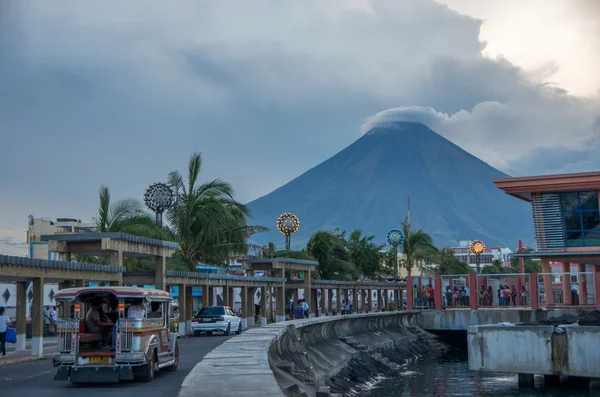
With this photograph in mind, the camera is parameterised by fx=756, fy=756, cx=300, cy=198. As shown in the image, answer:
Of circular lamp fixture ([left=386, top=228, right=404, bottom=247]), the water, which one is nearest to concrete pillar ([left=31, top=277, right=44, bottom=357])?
the water

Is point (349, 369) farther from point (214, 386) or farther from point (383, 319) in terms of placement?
point (214, 386)

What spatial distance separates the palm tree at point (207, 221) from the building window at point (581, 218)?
18163 millimetres

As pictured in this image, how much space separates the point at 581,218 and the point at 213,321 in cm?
2187

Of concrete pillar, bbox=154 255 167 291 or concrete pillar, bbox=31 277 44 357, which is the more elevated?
concrete pillar, bbox=154 255 167 291

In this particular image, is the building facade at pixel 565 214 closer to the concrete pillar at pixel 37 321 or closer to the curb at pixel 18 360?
the concrete pillar at pixel 37 321

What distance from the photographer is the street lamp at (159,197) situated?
139 ft

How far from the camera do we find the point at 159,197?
42.6 meters

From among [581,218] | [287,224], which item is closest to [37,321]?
[581,218]

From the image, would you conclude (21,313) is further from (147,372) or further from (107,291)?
(147,372)

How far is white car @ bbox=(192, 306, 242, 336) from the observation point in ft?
120

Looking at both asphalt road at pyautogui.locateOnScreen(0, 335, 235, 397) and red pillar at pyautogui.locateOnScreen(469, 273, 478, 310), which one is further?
red pillar at pyautogui.locateOnScreen(469, 273, 478, 310)

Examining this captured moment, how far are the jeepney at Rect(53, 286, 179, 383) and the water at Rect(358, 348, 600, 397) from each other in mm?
11116

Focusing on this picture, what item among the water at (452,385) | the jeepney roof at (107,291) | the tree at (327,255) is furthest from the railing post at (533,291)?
the jeepney roof at (107,291)

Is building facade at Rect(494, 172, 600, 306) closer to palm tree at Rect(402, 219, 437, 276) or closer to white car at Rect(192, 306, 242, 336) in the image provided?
white car at Rect(192, 306, 242, 336)
